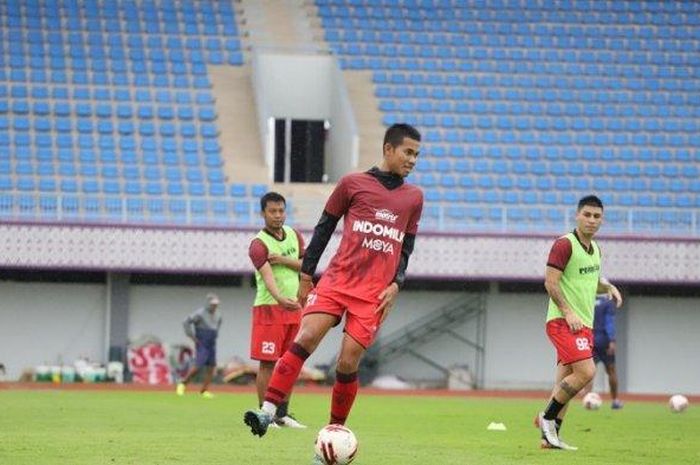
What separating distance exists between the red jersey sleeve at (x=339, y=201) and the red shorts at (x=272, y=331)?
4.76 m

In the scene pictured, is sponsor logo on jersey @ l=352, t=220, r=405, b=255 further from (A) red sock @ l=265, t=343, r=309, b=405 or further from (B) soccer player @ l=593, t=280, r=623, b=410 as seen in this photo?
(B) soccer player @ l=593, t=280, r=623, b=410

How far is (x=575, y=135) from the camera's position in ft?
128

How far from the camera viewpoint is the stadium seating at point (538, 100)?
3697cm

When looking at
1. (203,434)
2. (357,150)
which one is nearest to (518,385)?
(357,150)

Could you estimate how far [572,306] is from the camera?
14836 millimetres

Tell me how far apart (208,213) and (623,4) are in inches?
580

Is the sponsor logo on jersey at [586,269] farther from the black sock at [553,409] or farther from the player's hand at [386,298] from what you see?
the player's hand at [386,298]

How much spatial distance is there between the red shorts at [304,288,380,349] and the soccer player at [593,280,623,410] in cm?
1444

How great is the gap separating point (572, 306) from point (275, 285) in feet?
9.76

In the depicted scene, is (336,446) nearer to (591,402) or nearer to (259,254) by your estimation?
(259,254)

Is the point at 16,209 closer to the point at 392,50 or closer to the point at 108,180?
the point at 108,180

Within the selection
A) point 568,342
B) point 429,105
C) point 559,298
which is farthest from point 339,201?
point 429,105

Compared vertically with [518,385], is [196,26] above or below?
above

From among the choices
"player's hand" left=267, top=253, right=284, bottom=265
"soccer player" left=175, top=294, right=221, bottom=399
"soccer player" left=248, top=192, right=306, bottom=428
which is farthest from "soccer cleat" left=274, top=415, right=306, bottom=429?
"soccer player" left=175, top=294, right=221, bottom=399
